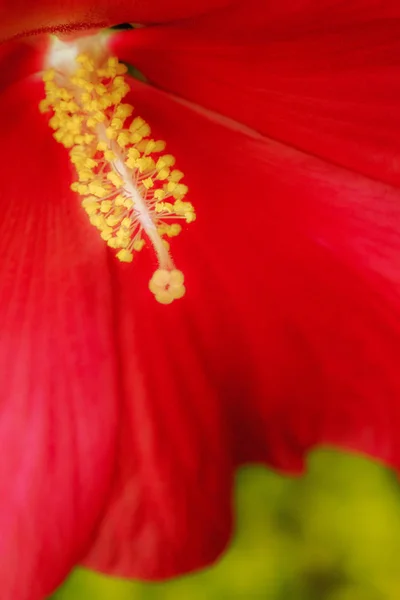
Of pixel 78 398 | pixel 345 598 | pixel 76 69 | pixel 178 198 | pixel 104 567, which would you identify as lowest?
pixel 345 598

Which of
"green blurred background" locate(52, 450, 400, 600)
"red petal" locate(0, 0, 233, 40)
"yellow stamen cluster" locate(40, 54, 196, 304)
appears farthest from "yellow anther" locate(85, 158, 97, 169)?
"green blurred background" locate(52, 450, 400, 600)

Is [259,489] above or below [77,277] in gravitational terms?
below

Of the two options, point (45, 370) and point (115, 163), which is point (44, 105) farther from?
point (45, 370)

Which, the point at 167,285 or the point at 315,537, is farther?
the point at 315,537

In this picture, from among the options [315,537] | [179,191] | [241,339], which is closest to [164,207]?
[179,191]

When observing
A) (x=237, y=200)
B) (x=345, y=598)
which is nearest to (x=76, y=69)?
(x=237, y=200)

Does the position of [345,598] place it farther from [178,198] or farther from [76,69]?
[76,69]

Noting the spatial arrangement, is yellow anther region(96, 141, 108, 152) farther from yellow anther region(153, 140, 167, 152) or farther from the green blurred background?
the green blurred background

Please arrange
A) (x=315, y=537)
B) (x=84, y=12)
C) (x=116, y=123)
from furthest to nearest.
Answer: (x=315, y=537) < (x=116, y=123) < (x=84, y=12)
